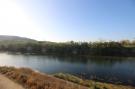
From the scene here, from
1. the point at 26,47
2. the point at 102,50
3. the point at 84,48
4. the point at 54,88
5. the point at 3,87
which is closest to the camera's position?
the point at 54,88

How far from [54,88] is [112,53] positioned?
91.4 m

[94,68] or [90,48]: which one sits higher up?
[90,48]

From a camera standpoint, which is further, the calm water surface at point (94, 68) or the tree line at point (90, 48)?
the tree line at point (90, 48)

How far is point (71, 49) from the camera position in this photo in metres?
123

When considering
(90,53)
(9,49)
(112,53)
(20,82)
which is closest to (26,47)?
(9,49)

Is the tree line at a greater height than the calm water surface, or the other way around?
the tree line

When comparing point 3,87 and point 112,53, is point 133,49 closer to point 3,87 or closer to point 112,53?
point 112,53

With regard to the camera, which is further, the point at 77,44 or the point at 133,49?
the point at 77,44

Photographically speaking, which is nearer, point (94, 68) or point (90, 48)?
point (94, 68)

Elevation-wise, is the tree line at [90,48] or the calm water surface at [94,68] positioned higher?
the tree line at [90,48]

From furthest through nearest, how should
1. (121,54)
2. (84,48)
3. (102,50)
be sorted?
(84,48)
(102,50)
(121,54)

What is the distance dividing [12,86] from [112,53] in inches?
3589

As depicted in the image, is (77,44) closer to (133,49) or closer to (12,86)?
(133,49)

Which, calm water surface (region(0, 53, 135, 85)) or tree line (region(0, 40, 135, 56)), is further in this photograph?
tree line (region(0, 40, 135, 56))
